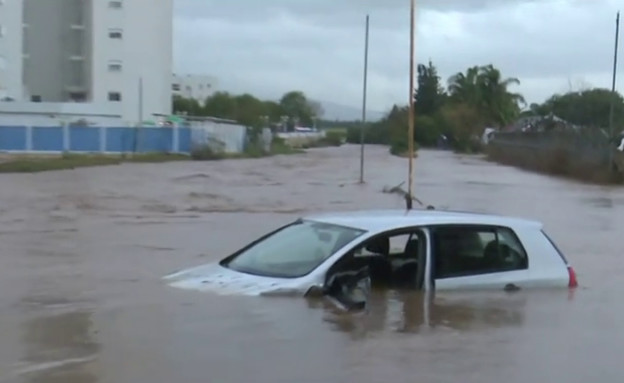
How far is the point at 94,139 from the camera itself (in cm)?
6247

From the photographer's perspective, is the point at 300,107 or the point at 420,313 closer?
the point at 420,313

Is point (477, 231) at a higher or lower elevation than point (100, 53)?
lower

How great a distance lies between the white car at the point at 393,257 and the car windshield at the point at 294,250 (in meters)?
0.01

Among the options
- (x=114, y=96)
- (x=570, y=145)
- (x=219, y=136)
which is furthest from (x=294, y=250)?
(x=114, y=96)

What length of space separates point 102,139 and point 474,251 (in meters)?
54.0

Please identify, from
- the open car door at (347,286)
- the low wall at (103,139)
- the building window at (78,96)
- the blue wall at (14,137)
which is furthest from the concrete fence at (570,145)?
the open car door at (347,286)

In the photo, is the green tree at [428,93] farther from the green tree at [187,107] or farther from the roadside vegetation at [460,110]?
the green tree at [187,107]

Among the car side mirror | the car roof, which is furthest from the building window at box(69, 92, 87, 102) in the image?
the car side mirror

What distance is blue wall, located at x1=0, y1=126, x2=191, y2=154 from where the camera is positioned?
61344 mm

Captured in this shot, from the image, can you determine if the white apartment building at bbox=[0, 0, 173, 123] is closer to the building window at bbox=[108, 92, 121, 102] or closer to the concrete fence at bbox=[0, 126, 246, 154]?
the building window at bbox=[108, 92, 121, 102]

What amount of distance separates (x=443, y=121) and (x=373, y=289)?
94.6 m

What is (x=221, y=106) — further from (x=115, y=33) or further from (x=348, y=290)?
(x=348, y=290)

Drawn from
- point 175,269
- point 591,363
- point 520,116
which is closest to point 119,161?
point 175,269

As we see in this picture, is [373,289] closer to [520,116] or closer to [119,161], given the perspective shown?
[119,161]
